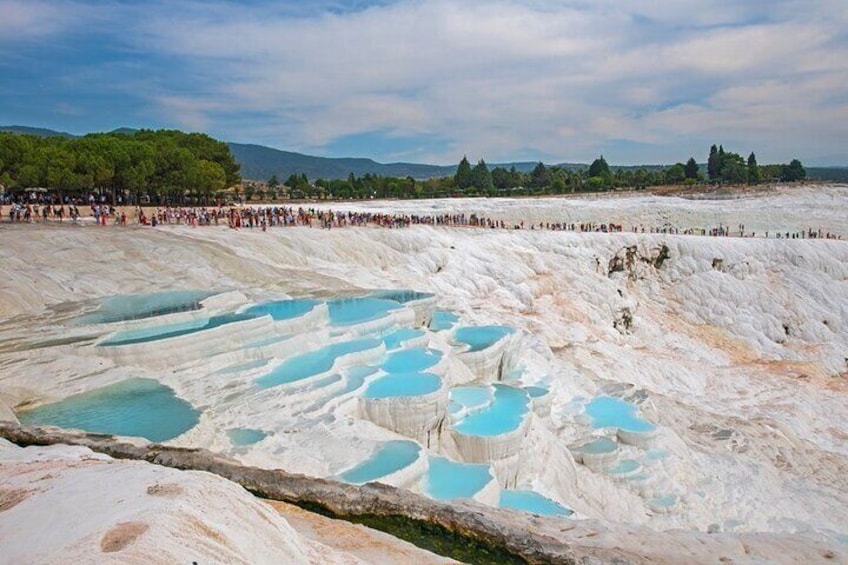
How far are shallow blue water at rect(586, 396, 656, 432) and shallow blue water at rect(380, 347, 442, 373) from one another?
12.0 feet

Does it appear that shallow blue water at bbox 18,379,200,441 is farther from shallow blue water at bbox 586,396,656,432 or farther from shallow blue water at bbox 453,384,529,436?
shallow blue water at bbox 586,396,656,432

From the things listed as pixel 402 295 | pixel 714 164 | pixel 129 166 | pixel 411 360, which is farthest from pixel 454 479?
pixel 714 164

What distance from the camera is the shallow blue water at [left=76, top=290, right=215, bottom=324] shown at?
11.8 metres

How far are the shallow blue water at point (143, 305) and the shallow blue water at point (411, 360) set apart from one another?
417 centimetres

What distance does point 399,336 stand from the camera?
1315cm

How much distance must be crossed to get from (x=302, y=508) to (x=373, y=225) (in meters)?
21.3

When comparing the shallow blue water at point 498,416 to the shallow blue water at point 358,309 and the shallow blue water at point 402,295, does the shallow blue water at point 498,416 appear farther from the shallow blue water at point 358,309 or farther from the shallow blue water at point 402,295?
the shallow blue water at point 402,295

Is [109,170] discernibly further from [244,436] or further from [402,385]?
[244,436]

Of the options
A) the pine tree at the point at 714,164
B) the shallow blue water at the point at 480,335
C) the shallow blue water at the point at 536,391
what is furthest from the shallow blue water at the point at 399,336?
the pine tree at the point at 714,164

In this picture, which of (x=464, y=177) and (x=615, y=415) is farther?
(x=464, y=177)

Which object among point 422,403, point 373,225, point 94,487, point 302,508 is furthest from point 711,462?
point 373,225

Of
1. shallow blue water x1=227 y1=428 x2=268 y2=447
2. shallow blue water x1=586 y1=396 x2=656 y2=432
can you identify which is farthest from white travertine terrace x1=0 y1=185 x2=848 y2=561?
shallow blue water x1=586 y1=396 x2=656 y2=432

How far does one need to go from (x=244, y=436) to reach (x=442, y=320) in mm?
8734

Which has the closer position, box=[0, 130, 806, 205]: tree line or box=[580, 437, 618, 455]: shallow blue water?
box=[580, 437, 618, 455]: shallow blue water
